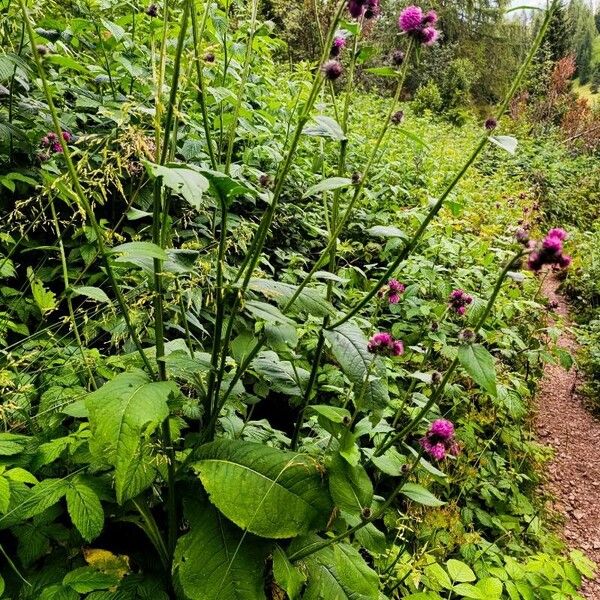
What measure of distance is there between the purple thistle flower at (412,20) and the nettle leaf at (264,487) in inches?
60.3

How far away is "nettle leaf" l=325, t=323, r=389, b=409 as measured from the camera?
146 cm

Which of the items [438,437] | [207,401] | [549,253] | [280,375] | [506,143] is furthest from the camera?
[280,375]

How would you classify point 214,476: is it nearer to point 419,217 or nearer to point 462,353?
point 462,353

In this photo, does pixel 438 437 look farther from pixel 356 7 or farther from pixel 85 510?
pixel 356 7

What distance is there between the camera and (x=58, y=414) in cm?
163

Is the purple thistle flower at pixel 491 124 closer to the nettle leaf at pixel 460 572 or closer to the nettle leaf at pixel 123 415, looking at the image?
the nettle leaf at pixel 123 415

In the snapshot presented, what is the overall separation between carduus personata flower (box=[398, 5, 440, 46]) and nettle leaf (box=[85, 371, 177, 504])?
143 centimetres

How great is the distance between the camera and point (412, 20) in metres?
1.54

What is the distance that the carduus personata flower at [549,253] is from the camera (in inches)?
46.8

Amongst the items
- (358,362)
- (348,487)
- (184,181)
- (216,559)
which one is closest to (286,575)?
(216,559)

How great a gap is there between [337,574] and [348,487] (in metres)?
0.43

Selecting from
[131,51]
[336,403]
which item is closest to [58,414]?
[336,403]

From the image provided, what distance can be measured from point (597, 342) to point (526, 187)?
6.30 meters

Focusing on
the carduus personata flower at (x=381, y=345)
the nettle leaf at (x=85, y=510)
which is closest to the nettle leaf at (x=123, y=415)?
the nettle leaf at (x=85, y=510)
